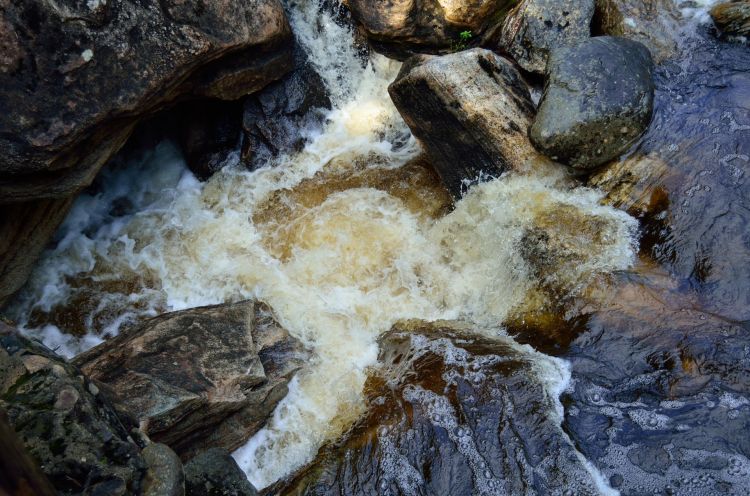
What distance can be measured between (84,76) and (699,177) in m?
5.38

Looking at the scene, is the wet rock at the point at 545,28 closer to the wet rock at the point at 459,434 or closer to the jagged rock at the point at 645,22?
the jagged rock at the point at 645,22

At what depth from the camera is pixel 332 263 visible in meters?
Result: 5.77

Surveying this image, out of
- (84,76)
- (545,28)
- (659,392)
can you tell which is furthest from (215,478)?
(545,28)

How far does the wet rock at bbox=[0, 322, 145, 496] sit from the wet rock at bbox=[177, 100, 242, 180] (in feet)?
13.6

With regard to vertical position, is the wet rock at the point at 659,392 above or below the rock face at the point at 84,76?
below

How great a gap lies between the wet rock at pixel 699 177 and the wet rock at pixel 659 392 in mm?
283

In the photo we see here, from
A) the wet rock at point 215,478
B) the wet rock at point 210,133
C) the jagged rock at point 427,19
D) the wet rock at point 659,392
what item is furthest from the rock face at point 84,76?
the wet rock at point 659,392

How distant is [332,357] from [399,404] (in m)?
0.97

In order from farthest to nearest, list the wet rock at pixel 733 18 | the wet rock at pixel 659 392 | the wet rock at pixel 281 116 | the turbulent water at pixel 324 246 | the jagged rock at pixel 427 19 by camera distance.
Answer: the wet rock at pixel 281 116
the jagged rock at pixel 427 19
the wet rock at pixel 733 18
the turbulent water at pixel 324 246
the wet rock at pixel 659 392

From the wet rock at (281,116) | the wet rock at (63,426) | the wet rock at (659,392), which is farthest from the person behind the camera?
the wet rock at (281,116)

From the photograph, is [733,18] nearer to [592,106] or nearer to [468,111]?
[592,106]

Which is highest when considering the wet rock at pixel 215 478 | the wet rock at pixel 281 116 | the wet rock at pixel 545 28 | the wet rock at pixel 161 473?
the wet rock at pixel 281 116

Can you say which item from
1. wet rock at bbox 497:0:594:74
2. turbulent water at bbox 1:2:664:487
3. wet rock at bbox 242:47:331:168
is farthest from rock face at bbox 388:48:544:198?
wet rock at bbox 242:47:331:168

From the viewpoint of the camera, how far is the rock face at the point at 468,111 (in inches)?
222
